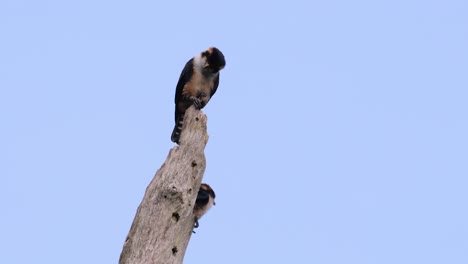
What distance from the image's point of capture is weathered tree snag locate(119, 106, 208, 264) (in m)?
6.15

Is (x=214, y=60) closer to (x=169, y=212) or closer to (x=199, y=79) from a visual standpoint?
(x=199, y=79)

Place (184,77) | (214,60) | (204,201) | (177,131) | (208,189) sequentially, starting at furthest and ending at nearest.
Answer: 1. (184,77)
2. (214,60)
3. (177,131)
4. (208,189)
5. (204,201)

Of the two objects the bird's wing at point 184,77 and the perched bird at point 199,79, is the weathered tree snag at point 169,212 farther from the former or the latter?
the bird's wing at point 184,77

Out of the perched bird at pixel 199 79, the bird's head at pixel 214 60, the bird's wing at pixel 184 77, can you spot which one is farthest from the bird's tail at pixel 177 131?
the bird's head at pixel 214 60

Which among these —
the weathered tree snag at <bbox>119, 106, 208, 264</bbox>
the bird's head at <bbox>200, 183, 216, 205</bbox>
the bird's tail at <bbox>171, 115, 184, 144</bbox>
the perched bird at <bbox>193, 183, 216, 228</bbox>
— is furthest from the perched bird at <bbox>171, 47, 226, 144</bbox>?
the weathered tree snag at <bbox>119, 106, 208, 264</bbox>

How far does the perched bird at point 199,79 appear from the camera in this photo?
1012cm

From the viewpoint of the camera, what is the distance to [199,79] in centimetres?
1019

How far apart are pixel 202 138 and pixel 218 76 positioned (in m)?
3.39

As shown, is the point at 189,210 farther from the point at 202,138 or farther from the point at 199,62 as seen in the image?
the point at 199,62

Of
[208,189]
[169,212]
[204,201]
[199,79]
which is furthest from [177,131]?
[169,212]

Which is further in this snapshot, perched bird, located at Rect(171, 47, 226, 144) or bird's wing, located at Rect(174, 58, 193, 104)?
bird's wing, located at Rect(174, 58, 193, 104)

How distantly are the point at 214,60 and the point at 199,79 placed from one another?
0.32 meters

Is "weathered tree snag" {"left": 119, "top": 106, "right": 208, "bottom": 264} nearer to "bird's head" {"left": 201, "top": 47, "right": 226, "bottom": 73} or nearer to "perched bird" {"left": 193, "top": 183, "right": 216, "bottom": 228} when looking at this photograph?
"perched bird" {"left": 193, "top": 183, "right": 216, "bottom": 228}

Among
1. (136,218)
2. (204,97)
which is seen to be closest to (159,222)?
(136,218)
